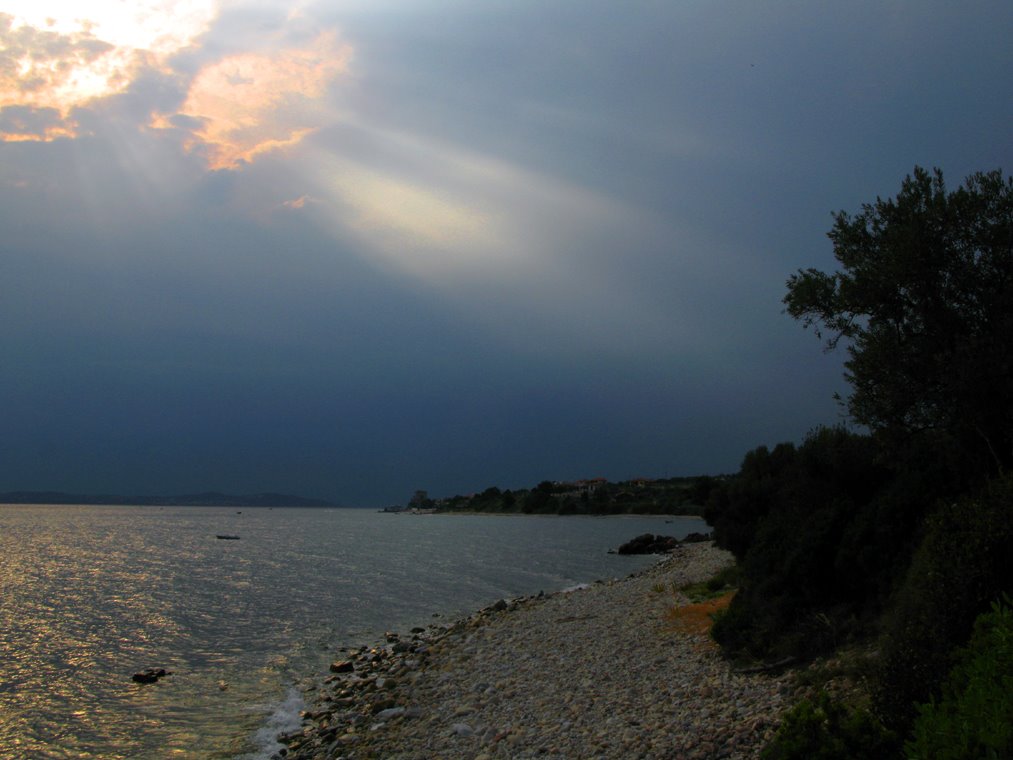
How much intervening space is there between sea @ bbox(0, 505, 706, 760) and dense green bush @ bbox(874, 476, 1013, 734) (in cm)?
1126

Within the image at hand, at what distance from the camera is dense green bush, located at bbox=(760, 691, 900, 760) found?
22.7 feet

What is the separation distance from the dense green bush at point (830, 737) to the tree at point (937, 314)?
28.8ft

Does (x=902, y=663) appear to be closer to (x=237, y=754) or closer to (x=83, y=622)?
(x=237, y=754)

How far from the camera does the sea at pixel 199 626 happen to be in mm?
15047

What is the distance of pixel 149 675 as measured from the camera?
62.7ft

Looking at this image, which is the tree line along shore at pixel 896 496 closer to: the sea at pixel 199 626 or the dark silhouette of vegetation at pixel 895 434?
the dark silhouette of vegetation at pixel 895 434

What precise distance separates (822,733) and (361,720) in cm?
1019

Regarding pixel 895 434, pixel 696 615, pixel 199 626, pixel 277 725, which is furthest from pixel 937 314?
pixel 199 626

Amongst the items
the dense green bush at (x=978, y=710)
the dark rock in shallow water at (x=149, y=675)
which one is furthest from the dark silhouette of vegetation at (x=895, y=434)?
the dark rock in shallow water at (x=149, y=675)

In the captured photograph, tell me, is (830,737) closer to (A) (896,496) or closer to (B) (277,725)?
(A) (896,496)

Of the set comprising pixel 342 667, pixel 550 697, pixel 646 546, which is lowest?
pixel 646 546

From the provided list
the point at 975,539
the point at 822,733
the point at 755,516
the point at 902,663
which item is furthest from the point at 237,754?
the point at 755,516

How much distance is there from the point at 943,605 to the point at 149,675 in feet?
65.2

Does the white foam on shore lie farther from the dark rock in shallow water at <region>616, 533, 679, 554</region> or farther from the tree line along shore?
the dark rock in shallow water at <region>616, 533, 679, 554</region>
